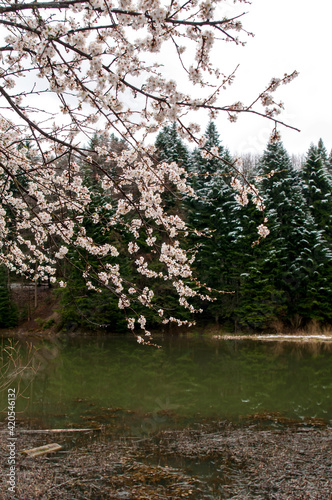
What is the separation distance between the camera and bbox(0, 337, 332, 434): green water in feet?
24.7

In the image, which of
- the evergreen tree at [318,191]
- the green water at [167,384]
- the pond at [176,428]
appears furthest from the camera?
the evergreen tree at [318,191]

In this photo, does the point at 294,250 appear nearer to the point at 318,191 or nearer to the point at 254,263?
the point at 254,263

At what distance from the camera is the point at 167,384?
34.1ft

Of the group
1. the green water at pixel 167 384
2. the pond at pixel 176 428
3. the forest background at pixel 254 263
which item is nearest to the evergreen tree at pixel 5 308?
the forest background at pixel 254 263

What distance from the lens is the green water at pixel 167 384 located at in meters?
7.54

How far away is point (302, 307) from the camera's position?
2173cm

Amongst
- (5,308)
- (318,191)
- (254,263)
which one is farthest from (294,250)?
(5,308)

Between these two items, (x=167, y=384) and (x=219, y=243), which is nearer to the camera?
(x=167, y=384)

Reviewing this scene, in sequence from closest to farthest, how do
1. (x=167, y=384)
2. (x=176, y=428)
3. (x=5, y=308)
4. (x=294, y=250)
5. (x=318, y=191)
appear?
1. (x=176, y=428)
2. (x=167, y=384)
3. (x=294, y=250)
4. (x=5, y=308)
5. (x=318, y=191)

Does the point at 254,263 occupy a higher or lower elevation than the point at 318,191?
lower

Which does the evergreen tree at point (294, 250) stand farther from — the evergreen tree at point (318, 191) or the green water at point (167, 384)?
the green water at point (167, 384)

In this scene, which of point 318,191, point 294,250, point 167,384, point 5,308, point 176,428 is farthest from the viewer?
point 318,191

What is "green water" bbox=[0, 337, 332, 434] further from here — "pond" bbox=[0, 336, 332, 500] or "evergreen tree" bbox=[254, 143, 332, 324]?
"evergreen tree" bbox=[254, 143, 332, 324]

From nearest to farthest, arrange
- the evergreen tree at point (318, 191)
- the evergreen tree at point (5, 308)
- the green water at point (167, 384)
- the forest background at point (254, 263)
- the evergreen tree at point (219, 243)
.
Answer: the green water at point (167, 384), the forest background at point (254, 263), the evergreen tree at point (219, 243), the evergreen tree at point (318, 191), the evergreen tree at point (5, 308)
